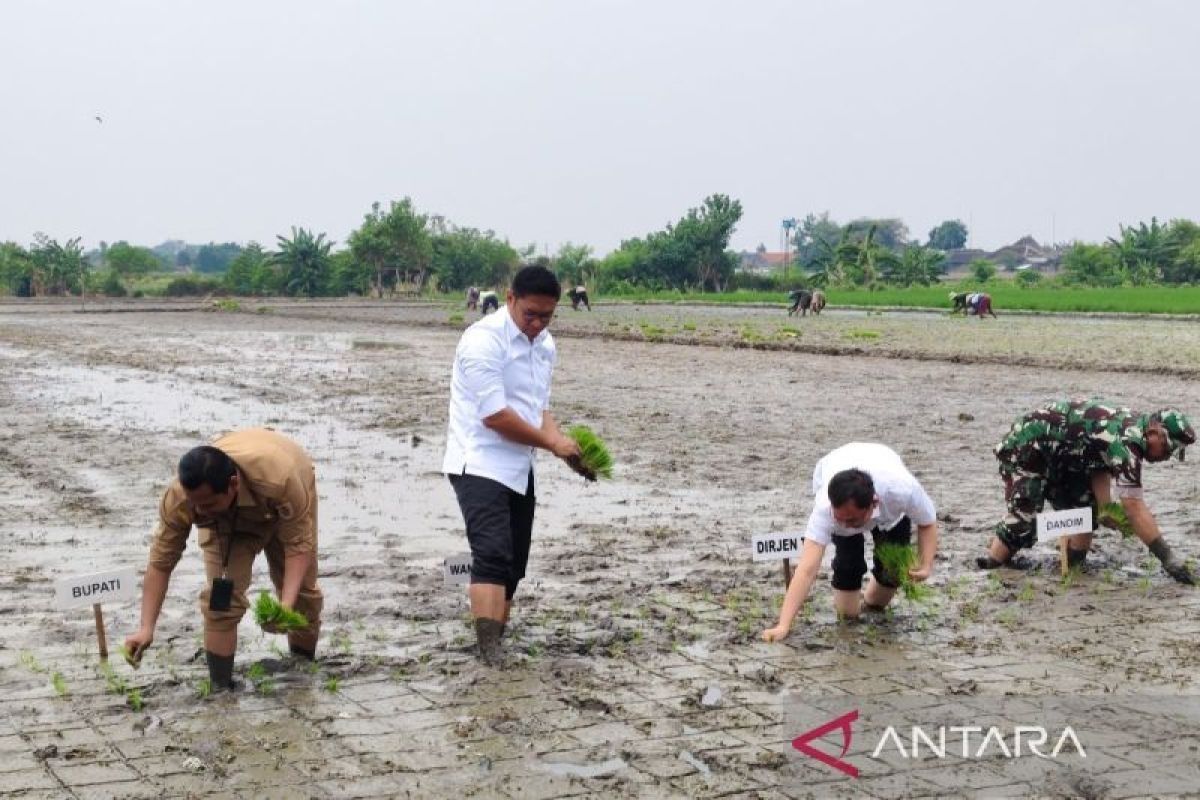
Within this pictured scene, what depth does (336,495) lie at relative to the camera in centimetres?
1030

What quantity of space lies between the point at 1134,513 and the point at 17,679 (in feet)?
17.0

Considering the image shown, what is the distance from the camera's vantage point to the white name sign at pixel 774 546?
6605mm

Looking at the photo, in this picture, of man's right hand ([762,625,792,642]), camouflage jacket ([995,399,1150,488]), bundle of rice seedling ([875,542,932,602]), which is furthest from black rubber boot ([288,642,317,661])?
camouflage jacket ([995,399,1150,488])

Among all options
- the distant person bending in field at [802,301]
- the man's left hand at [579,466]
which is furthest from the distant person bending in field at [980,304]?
the man's left hand at [579,466]

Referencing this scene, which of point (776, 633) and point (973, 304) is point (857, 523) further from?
point (973, 304)

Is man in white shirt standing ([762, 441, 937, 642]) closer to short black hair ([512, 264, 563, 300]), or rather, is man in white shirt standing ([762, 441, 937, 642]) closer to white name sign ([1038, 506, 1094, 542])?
white name sign ([1038, 506, 1094, 542])

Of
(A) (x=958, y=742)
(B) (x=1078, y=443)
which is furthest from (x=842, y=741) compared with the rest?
(B) (x=1078, y=443)

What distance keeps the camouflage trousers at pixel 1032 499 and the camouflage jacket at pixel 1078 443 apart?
0.12 ft

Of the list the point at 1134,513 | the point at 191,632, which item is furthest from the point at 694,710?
the point at 1134,513

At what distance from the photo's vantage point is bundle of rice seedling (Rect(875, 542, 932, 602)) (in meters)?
6.35

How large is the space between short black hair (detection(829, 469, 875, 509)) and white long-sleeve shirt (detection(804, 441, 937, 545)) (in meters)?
0.20

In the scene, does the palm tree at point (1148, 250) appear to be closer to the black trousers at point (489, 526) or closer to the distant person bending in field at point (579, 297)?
the distant person bending in field at point (579, 297)

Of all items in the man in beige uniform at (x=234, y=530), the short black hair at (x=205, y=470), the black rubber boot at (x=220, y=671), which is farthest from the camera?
the black rubber boot at (x=220, y=671)

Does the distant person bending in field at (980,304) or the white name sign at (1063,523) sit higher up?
the distant person bending in field at (980,304)
